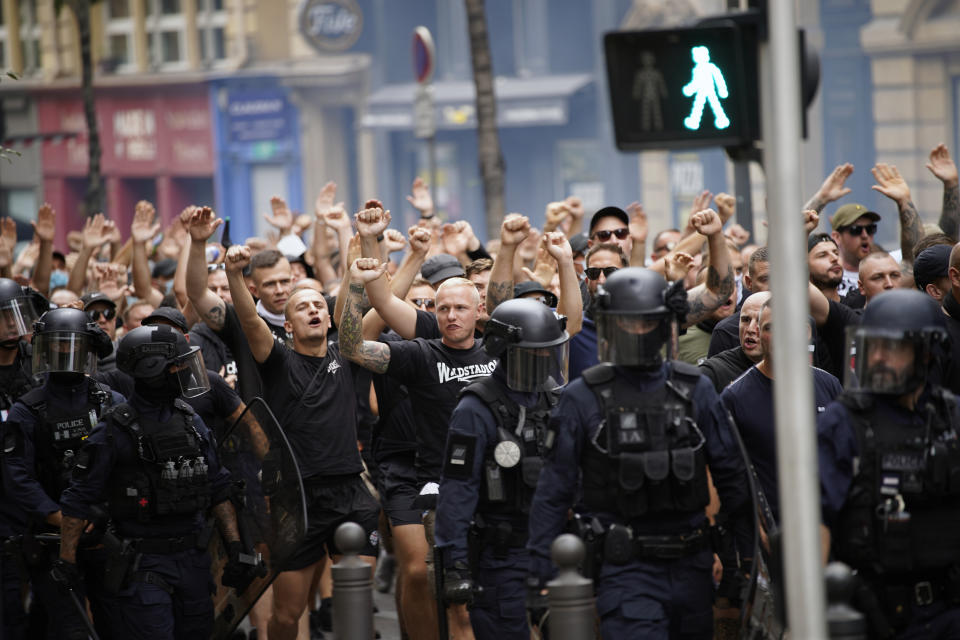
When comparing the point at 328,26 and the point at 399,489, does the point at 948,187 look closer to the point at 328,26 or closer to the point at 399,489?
the point at 399,489

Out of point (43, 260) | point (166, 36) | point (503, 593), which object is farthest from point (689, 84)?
point (166, 36)

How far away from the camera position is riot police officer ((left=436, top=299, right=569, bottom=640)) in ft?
17.8

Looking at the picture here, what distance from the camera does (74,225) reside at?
98.7 ft

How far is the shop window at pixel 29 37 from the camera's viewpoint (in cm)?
3014

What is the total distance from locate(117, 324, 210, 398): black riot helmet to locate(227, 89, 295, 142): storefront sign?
2086 cm

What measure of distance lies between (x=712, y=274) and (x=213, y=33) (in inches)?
885

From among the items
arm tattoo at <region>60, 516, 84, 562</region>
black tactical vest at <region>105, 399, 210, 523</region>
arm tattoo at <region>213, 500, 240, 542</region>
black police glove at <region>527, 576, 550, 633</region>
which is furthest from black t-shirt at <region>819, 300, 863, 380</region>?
arm tattoo at <region>60, 516, 84, 562</region>

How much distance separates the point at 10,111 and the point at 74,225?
3009 millimetres

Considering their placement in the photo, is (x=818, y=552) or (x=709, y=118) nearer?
(x=818, y=552)

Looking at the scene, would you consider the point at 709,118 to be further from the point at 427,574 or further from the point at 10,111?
the point at 10,111

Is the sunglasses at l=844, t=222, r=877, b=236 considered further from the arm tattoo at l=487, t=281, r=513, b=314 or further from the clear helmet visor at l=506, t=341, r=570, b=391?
the clear helmet visor at l=506, t=341, r=570, b=391

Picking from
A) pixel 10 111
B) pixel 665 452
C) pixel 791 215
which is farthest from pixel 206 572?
pixel 10 111

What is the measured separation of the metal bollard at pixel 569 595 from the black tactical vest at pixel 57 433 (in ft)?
9.56

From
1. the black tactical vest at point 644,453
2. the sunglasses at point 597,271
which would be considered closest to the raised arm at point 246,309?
the sunglasses at point 597,271
